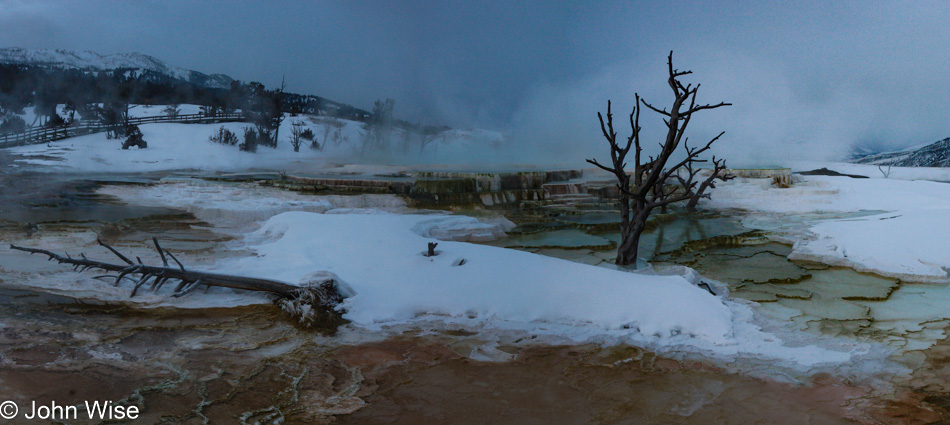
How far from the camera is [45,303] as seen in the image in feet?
12.4

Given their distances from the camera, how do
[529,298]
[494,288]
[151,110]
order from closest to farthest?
[529,298], [494,288], [151,110]

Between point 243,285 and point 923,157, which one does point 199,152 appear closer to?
point 243,285

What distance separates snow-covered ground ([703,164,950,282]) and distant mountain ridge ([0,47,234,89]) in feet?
144

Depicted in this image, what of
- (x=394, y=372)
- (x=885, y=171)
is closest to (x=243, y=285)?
(x=394, y=372)

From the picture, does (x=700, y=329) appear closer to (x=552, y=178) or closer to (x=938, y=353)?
(x=938, y=353)

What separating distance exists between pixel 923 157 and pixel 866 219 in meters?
15.8

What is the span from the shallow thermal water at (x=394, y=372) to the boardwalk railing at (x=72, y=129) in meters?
19.4

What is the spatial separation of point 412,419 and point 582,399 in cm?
85

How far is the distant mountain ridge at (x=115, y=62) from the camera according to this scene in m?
46.8

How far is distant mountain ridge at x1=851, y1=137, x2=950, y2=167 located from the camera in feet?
65.8

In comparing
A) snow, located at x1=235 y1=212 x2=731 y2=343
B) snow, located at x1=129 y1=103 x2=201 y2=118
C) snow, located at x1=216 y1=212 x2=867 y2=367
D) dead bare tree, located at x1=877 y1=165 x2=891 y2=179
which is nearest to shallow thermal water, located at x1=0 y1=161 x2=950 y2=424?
snow, located at x1=216 y1=212 x2=867 y2=367

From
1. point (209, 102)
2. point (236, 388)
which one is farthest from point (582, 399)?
point (209, 102)

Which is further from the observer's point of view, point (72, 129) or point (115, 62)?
point (115, 62)

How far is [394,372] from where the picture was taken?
301cm
